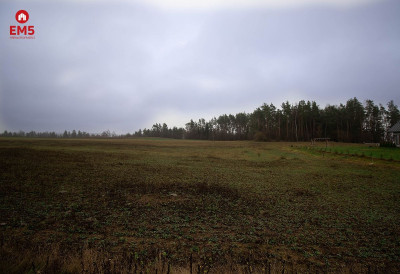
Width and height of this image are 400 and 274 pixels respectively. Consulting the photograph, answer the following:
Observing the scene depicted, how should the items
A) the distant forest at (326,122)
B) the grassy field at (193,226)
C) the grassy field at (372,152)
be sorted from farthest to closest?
1. the distant forest at (326,122)
2. the grassy field at (372,152)
3. the grassy field at (193,226)

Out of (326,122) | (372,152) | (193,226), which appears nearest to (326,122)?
(326,122)

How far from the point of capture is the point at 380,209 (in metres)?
8.03

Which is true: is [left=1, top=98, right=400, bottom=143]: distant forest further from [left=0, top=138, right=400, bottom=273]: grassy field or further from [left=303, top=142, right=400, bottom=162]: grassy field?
[left=0, top=138, right=400, bottom=273]: grassy field

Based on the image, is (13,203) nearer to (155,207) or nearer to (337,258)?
(155,207)

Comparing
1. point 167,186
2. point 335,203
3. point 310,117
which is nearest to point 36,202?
point 167,186

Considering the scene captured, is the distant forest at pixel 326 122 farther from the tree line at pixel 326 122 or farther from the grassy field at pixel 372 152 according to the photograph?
the grassy field at pixel 372 152

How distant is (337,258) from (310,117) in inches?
3475

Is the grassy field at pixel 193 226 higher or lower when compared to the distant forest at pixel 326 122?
lower

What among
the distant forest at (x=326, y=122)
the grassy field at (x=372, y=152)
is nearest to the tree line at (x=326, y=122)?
the distant forest at (x=326, y=122)

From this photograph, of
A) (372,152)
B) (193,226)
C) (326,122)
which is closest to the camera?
(193,226)

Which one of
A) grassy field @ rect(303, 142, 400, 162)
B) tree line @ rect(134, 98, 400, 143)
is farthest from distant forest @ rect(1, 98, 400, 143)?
grassy field @ rect(303, 142, 400, 162)

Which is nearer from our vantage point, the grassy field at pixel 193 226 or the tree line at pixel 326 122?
the grassy field at pixel 193 226

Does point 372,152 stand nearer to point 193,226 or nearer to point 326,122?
point 193,226

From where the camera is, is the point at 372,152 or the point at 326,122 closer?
the point at 372,152
